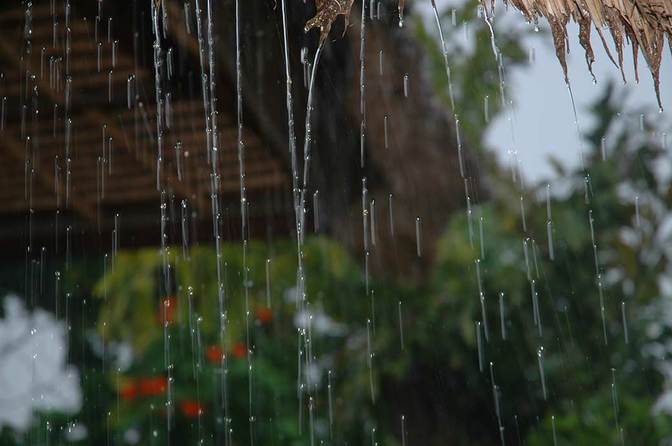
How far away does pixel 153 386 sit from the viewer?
363cm

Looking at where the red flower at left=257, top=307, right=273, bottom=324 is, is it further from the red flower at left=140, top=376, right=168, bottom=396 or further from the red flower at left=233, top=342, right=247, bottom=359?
the red flower at left=140, top=376, right=168, bottom=396

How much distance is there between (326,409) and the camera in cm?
448

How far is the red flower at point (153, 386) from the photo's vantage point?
142 inches

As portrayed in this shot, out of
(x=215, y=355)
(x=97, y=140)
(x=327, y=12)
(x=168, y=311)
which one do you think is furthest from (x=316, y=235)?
(x=327, y=12)

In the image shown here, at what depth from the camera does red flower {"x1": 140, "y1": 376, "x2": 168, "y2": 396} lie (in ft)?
11.8

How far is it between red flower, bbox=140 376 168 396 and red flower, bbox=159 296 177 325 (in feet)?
1.74

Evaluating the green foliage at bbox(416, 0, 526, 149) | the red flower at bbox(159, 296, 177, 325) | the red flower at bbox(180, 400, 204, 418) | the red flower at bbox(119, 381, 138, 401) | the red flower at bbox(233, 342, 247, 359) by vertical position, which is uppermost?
the green foliage at bbox(416, 0, 526, 149)

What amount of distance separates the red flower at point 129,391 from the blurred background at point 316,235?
0.4 inches

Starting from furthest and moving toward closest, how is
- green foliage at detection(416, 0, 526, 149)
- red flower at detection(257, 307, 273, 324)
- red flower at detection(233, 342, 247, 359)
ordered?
green foliage at detection(416, 0, 526, 149) → red flower at detection(257, 307, 273, 324) → red flower at detection(233, 342, 247, 359)

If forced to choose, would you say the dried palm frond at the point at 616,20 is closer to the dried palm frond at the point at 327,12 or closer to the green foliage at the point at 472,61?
the dried palm frond at the point at 327,12

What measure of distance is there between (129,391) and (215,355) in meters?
0.36

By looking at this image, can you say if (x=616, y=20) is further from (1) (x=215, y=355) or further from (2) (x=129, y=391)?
(2) (x=129, y=391)

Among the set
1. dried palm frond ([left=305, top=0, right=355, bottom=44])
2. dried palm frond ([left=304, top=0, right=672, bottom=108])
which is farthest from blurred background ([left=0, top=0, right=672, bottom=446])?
dried palm frond ([left=305, top=0, right=355, bottom=44])

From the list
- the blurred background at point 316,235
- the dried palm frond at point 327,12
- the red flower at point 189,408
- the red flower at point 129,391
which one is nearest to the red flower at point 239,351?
the blurred background at point 316,235
